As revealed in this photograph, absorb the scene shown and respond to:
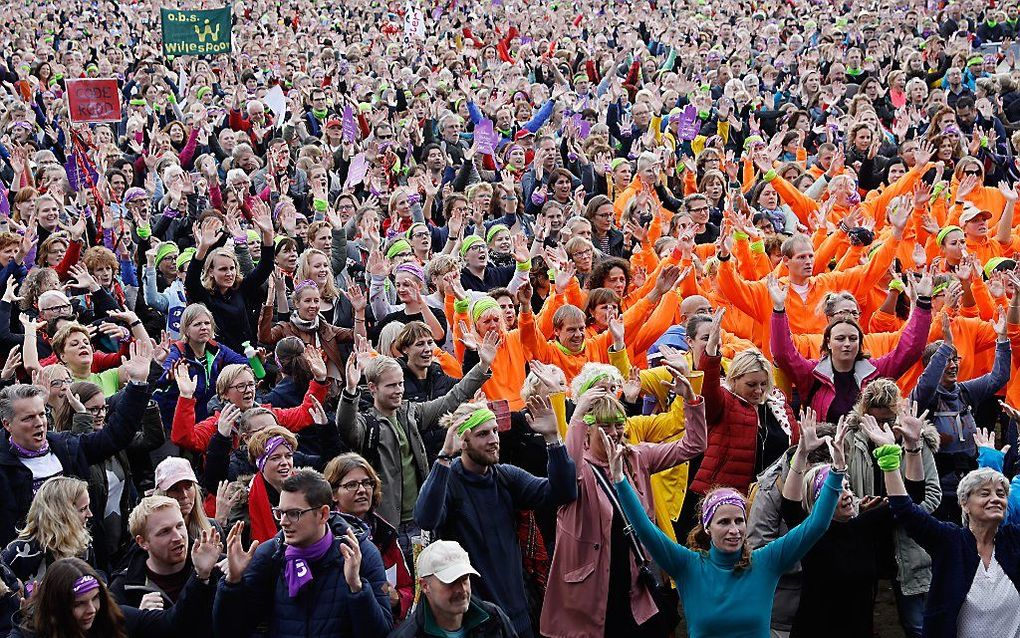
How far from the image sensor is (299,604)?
191 inches

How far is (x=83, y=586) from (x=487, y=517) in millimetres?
1591

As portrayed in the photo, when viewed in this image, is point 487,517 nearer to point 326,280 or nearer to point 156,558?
point 156,558

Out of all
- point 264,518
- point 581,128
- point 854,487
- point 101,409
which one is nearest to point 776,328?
point 854,487

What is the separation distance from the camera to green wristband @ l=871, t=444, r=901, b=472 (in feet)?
17.9

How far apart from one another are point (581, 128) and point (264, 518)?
33.2ft

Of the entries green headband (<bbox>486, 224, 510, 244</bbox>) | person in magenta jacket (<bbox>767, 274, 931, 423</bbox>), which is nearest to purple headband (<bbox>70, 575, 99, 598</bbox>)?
person in magenta jacket (<bbox>767, 274, 931, 423</bbox>)

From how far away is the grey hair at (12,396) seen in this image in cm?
581

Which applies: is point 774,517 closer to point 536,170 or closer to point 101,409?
point 101,409

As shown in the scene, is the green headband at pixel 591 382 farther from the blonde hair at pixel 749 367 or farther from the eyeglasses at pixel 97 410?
the eyeglasses at pixel 97 410

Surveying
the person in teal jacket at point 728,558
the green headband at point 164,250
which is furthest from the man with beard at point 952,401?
the green headband at point 164,250

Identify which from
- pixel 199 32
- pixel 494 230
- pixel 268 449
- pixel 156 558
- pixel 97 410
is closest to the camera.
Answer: pixel 156 558

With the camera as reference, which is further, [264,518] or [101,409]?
[101,409]

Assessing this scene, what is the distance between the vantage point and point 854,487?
5.86 m

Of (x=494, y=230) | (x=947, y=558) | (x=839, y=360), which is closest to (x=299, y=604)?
(x=947, y=558)
